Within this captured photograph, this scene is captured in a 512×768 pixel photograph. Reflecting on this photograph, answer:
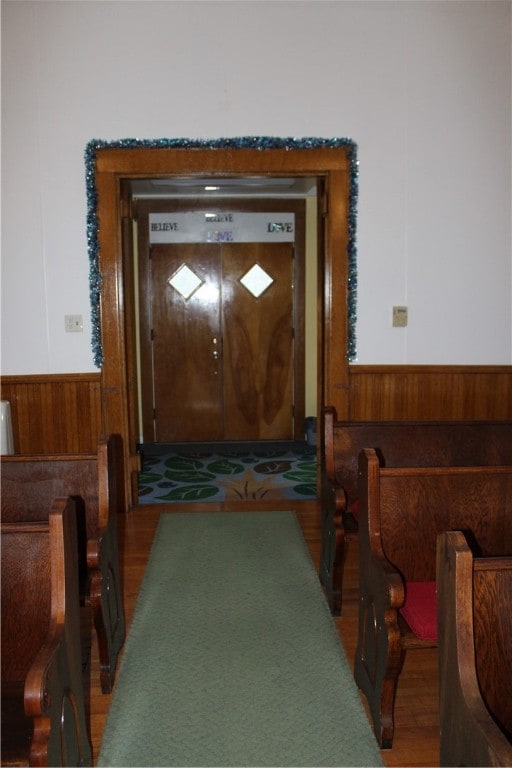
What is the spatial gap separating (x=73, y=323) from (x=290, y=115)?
2017mm

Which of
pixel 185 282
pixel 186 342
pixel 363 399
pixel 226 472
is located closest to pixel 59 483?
pixel 363 399

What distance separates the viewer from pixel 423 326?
172 inches

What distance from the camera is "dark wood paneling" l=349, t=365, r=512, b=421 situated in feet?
14.3

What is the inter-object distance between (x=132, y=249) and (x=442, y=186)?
3296mm

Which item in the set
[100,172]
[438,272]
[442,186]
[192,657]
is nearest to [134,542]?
[192,657]

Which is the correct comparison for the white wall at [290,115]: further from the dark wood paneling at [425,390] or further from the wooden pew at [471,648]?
the wooden pew at [471,648]

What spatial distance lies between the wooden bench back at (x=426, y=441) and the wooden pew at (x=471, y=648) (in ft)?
5.03

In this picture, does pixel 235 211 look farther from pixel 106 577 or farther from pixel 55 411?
pixel 106 577

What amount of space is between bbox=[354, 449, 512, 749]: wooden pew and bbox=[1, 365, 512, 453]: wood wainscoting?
7.02 ft

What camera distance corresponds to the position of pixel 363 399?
438cm

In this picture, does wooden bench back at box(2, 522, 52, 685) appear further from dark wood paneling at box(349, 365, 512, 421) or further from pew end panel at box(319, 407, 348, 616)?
dark wood paneling at box(349, 365, 512, 421)

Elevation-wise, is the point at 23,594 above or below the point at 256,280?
below

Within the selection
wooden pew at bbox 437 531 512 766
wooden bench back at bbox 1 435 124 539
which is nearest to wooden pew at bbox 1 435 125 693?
wooden bench back at bbox 1 435 124 539

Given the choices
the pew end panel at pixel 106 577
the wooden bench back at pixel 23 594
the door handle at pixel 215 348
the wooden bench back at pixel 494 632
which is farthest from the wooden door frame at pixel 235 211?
the wooden bench back at pixel 494 632
